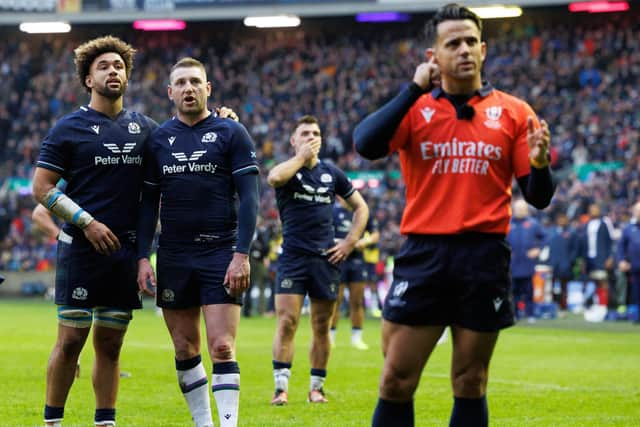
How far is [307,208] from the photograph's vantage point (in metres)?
11.2

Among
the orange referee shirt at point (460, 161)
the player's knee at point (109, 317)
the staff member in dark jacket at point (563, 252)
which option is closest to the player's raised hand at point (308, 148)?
the player's knee at point (109, 317)

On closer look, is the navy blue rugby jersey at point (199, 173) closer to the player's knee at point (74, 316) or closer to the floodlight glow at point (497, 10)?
the player's knee at point (74, 316)

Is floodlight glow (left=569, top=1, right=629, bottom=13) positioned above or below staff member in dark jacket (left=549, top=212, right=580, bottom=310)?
above

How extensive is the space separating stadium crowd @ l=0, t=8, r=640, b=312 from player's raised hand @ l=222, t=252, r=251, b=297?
79.7ft

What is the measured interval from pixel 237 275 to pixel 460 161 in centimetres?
227

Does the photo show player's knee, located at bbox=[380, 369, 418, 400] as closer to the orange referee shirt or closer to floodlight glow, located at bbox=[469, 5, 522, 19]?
the orange referee shirt

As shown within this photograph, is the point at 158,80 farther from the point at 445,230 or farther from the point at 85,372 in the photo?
the point at 445,230

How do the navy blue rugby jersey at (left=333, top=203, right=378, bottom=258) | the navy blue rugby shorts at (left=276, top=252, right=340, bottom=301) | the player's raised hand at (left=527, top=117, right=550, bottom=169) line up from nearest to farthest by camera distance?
the player's raised hand at (left=527, top=117, right=550, bottom=169)
the navy blue rugby shorts at (left=276, top=252, right=340, bottom=301)
the navy blue rugby jersey at (left=333, top=203, right=378, bottom=258)

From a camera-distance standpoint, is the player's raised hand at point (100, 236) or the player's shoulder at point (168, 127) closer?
the player's raised hand at point (100, 236)

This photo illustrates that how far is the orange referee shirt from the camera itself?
224 inches

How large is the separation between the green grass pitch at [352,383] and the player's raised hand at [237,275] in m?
2.06

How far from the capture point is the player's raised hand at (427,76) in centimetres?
558

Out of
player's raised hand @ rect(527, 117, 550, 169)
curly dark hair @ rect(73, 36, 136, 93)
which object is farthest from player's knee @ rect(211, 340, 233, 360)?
player's raised hand @ rect(527, 117, 550, 169)

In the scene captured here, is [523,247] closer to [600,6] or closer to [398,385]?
[398,385]
